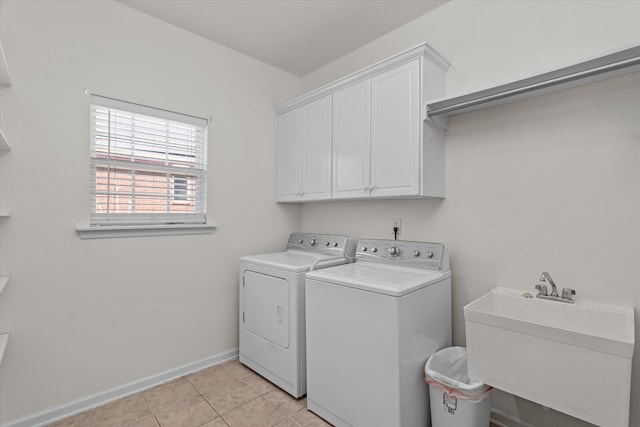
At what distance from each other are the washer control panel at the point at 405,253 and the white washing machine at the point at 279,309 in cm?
22

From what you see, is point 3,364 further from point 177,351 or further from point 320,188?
point 320,188

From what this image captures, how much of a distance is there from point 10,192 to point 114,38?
122 centimetres

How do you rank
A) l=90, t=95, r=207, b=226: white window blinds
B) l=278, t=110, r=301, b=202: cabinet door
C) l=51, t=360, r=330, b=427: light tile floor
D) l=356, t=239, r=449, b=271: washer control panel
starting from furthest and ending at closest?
l=278, t=110, r=301, b=202: cabinet door, l=90, t=95, r=207, b=226: white window blinds, l=356, t=239, r=449, b=271: washer control panel, l=51, t=360, r=330, b=427: light tile floor

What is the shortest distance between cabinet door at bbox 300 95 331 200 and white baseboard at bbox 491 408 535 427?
1837 millimetres

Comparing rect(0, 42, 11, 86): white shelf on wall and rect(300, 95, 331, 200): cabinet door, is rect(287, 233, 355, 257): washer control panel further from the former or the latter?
rect(0, 42, 11, 86): white shelf on wall

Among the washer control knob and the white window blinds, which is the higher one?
the white window blinds

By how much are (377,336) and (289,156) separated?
1895 mm

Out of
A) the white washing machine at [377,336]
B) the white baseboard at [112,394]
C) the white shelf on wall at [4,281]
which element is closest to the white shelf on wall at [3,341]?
the white shelf on wall at [4,281]

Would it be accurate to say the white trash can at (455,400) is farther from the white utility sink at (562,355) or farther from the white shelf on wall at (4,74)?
the white shelf on wall at (4,74)

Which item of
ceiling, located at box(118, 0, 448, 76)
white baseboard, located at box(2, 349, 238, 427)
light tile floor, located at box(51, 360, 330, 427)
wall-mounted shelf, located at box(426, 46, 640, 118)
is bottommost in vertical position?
light tile floor, located at box(51, 360, 330, 427)

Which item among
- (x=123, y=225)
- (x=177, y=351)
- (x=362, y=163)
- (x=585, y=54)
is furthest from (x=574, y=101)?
(x=177, y=351)

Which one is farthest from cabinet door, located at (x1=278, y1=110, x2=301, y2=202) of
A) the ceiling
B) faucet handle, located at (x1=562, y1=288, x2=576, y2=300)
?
faucet handle, located at (x1=562, y1=288, x2=576, y2=300)

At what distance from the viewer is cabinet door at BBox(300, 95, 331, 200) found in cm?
266

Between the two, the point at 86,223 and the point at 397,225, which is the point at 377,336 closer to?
the point at 397,225
